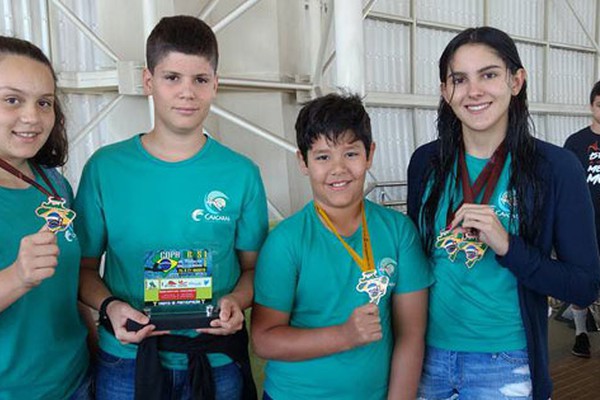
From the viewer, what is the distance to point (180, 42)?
62.2 inches

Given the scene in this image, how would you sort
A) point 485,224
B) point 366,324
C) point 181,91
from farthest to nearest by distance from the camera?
point 181,91
point 485,224
point 366,324

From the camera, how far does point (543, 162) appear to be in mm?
1540

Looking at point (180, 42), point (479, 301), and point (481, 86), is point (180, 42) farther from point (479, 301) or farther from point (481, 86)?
point (479, 301)

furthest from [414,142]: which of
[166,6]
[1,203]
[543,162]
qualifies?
[1,203]

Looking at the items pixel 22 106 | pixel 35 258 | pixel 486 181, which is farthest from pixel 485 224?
pixel 22 106

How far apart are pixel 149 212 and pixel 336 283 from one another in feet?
1.89

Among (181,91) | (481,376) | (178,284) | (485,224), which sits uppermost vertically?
(181,91)

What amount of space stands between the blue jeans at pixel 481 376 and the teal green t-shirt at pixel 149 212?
0.64m

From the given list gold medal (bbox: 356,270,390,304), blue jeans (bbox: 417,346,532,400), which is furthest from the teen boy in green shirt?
blue jeans (bbox: 417,346,532,400)

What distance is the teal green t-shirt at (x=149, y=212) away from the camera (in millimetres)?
1553

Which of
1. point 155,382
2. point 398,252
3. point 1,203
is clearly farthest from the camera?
point 398,252

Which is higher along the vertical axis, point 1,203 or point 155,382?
point 1,203

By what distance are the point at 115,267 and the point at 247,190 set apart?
45cm

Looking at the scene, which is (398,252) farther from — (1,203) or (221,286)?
(1,203)
